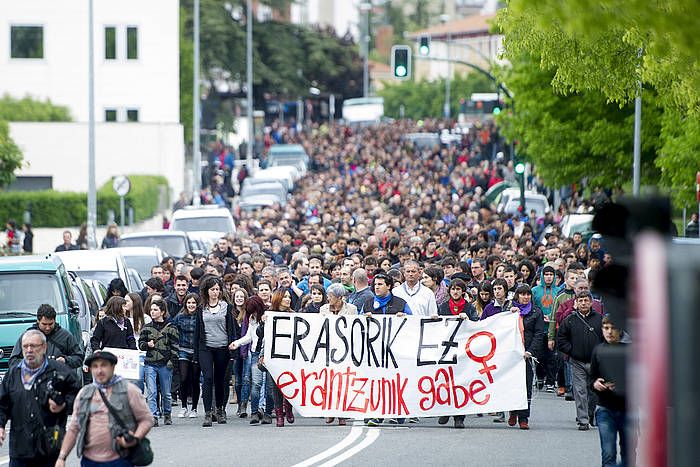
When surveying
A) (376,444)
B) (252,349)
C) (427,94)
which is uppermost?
(427,94)

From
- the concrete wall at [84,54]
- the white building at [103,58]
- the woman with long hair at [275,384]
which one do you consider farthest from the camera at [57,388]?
the concrete wall at [84,54]

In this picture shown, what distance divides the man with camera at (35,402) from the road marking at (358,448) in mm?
3609

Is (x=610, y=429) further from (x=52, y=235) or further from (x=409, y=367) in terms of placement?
(x=52, y=235)

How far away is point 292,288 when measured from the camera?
2005cm

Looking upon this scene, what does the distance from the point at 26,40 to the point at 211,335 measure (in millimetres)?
51123

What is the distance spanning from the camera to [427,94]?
139 m

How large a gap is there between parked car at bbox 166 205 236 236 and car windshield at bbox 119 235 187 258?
5424mm

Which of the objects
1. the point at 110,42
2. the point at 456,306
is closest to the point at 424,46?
the point at 110,42

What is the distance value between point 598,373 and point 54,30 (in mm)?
56769

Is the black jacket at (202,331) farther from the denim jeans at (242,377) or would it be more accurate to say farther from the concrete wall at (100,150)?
the concrete wall at (100,150)

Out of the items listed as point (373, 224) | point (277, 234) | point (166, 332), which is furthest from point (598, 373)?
point (373, 224)

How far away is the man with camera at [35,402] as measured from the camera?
10688mm

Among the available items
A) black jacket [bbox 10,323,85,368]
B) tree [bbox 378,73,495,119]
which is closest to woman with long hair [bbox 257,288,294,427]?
black jacket [bbox 10,323,85,368]

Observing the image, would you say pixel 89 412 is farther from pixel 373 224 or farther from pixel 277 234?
pixel 373 224
